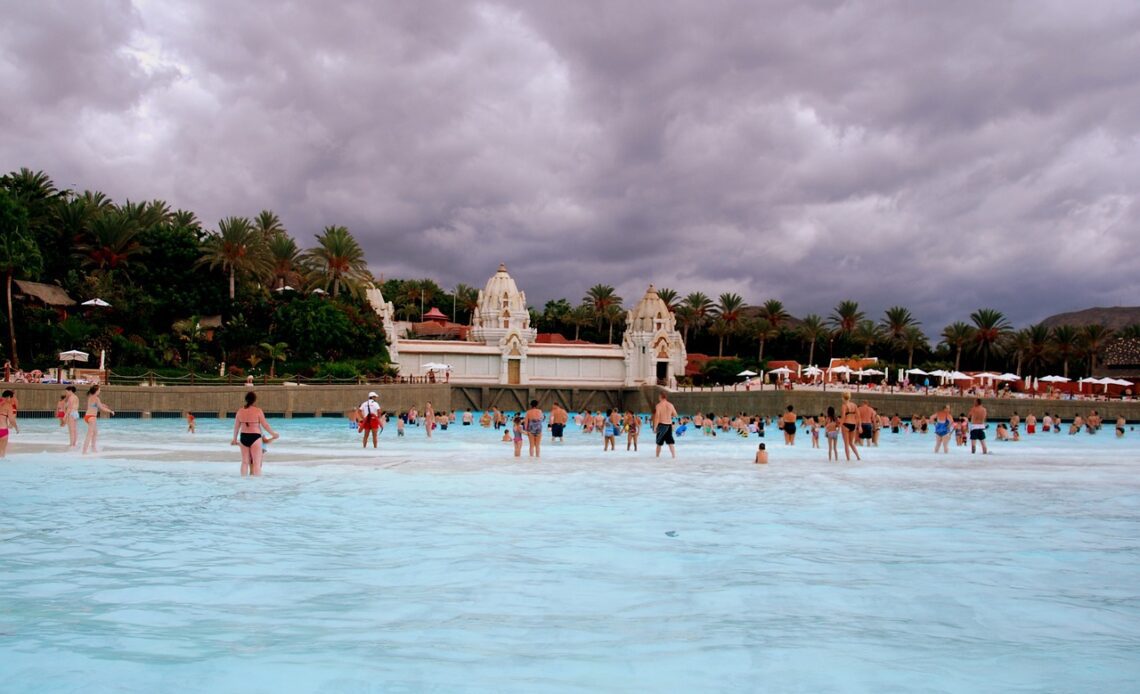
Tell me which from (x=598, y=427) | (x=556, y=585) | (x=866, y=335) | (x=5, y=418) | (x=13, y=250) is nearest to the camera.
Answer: (x=556, y=585)

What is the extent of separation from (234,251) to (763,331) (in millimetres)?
50848

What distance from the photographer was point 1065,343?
243 ft

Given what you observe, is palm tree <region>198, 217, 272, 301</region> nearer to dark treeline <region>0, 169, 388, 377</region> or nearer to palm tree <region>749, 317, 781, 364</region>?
dark treeline <region>0, 169, 388, 377</region>

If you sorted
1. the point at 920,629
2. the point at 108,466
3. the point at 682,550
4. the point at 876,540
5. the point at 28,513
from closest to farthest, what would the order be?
the point at 920,629, the point at 682,550, the point at 876,540, the point at 28,513, the point at 108,466

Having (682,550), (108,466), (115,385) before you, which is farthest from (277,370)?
(682,550)

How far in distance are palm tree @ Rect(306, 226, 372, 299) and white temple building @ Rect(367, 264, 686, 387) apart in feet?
11.8

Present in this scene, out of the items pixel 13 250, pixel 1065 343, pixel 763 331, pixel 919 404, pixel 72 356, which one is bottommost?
pixel 919 404

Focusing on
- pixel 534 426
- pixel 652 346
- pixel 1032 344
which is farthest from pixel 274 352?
pixel 1032 344

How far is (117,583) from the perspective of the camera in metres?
7.63

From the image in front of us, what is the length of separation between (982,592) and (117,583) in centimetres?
744

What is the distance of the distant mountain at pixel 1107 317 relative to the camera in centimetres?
10595

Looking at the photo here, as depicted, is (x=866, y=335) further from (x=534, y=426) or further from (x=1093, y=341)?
(x=534, y=426)

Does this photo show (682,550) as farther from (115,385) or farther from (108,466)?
(115,385)

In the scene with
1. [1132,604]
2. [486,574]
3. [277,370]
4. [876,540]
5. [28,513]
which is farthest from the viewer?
[277,370]
